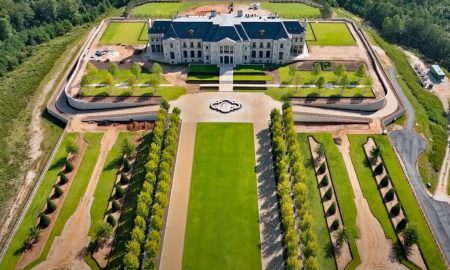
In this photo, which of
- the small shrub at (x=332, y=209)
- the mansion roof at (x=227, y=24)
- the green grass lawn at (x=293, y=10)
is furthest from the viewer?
the green grass lawn at (x=293, y=10)

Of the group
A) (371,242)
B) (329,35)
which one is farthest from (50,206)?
(329,35)

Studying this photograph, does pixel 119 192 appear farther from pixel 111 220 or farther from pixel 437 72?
pixel 437 72

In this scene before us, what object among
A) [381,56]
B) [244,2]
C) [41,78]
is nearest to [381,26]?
[381,56]

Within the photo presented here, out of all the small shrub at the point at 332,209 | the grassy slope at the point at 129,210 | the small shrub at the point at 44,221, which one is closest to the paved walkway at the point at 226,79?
the grassy slope at the point at 129,210

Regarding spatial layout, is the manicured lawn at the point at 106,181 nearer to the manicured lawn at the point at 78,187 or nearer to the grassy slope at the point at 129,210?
the manicured lawn at the point at 78,187

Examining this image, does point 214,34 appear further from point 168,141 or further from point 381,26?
point 381,26

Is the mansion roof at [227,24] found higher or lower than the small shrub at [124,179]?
higher
